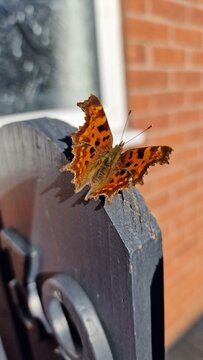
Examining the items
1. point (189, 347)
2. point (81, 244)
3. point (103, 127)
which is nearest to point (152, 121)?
point (103, 127)

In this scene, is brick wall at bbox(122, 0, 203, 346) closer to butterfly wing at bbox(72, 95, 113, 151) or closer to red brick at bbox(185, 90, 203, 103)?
red brick at bbox(185, 90, 203, 103)

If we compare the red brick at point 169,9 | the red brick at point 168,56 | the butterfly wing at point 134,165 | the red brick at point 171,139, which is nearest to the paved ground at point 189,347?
the red brick at point 171,139

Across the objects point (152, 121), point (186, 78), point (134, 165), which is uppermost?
point (186, 78)

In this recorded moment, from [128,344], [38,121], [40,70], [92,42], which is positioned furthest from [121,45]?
[128,344]

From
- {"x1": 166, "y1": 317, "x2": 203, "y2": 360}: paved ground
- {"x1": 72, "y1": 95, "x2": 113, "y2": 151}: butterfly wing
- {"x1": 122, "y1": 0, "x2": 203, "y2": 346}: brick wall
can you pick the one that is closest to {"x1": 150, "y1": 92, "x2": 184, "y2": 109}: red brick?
{"x1": 122, "y1": 0, "x2": 203, "y2": 346}: brick wall

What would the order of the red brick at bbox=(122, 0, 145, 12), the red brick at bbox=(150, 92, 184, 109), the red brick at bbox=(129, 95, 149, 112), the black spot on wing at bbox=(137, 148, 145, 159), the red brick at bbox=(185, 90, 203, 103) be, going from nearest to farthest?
the black spot on wing at bbox=(137, 148, 145, 159) → the red brick at bbox=(122, 0, 145, 12) → the red brick at bbox=(129, 95, 149, 112) → the red brick at bbox=(150, 92, 184, 109) → the red brick at bbox=(185, 90, 203, 103)

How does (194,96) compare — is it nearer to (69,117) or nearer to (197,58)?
(197,58)

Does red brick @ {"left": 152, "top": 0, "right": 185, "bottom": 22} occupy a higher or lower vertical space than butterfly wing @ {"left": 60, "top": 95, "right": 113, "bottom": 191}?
higher
